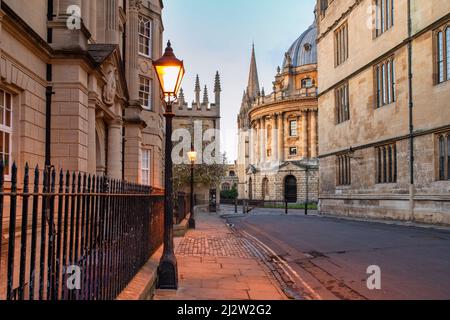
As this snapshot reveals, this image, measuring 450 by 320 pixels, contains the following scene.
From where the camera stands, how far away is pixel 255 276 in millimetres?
8383

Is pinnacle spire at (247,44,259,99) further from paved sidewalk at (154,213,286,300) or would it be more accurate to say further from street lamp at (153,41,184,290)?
street lamp at (153,41,184,290)

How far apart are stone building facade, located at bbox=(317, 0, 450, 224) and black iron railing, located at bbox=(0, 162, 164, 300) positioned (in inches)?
635

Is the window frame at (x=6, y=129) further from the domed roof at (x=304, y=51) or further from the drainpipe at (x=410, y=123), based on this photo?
the domed roof at (x=304, y=51)

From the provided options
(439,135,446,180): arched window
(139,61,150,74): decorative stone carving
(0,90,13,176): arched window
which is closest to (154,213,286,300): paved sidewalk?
(0,90,13,176): arched window

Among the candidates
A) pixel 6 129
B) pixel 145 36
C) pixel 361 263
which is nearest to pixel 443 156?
pixel 361 263

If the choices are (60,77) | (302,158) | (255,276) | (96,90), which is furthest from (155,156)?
(302,158)

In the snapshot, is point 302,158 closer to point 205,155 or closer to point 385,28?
point 205,155

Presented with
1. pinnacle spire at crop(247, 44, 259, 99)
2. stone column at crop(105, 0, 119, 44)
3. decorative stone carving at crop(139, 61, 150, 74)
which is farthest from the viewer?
pinnacle spire at crop(247, 44, 259, 99)

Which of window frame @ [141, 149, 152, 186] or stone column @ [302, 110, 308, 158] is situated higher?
stone column @ [302, 110, 308, 158]

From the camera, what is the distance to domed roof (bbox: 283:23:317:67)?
79.4 m

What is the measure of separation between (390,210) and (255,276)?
17.0m

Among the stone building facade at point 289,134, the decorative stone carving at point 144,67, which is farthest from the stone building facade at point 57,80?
the stone building facade at point 289,134

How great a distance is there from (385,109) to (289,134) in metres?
48.2

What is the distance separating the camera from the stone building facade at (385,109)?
19812 mm
